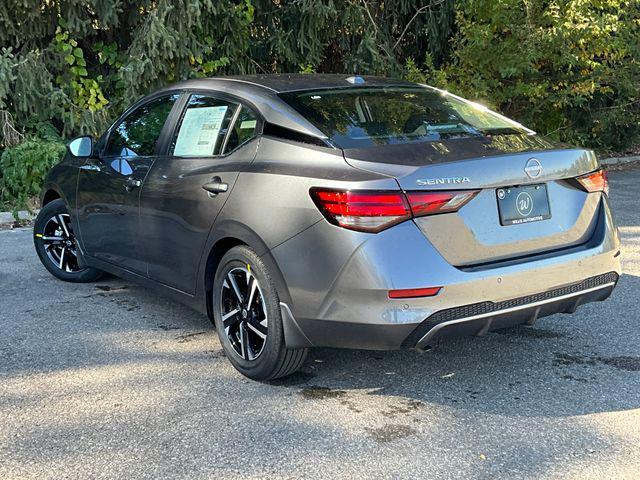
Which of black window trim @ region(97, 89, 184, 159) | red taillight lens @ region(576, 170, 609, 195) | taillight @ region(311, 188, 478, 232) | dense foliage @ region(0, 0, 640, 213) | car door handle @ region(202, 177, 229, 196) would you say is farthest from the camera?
dense foliage @ region(0, 0, 640, 213)

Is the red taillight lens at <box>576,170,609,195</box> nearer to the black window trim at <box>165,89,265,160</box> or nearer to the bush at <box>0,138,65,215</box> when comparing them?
the black window trim at <box>165,89,265,160</box>

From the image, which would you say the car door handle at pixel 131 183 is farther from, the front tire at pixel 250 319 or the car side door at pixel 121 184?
the front tire at pixel 250 319

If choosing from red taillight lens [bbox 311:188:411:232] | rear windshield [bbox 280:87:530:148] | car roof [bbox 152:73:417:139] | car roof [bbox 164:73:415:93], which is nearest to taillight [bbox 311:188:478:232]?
red taillight lens [bbox 311:188:411:232]

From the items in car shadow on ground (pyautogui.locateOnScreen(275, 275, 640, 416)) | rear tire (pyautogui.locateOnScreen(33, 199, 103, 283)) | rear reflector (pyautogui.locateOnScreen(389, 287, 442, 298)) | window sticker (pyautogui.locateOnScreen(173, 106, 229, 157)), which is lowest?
car shadow on ground (pyautogui.locateOnScreen(275, 275, 640, 416))

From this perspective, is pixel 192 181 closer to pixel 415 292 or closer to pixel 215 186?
pixel 215 186

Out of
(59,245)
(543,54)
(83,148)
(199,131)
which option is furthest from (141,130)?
(543,54)

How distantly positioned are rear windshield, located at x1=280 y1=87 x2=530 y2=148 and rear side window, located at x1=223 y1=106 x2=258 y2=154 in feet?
0.69

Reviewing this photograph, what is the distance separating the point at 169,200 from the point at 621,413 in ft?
8.59

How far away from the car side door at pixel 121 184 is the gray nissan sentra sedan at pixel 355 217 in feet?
0.17

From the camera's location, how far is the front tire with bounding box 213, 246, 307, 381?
3.57 metres

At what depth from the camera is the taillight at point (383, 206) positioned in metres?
3.15

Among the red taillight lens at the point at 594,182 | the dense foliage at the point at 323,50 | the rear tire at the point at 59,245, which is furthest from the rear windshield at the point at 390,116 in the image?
the dense foliage at the point at 323,50

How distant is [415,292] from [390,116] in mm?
1152

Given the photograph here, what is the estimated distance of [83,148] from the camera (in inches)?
204
